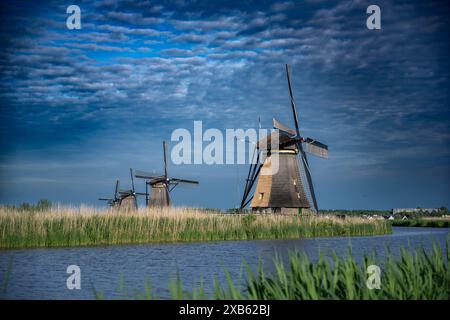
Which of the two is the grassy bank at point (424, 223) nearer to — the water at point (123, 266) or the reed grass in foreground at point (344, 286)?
the water at point (123, 266)

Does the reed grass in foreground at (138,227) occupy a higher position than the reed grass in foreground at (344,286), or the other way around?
the reed grass in foreground at (344,286)

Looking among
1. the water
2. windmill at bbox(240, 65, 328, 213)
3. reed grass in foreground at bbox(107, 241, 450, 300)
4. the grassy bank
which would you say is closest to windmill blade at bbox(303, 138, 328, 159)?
windmill at bbox(240, 65, 328, 213)

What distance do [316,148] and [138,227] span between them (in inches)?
548

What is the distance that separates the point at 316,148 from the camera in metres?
30.2

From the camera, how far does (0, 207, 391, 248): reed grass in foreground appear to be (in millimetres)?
17266

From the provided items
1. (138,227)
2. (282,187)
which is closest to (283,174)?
(282,187)

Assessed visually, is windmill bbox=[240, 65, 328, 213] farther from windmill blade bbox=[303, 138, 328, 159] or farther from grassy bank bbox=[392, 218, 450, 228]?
grassy bank bbox=[392, 218, 450, 228]

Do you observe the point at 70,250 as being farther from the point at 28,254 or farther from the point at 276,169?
the point at 276,169

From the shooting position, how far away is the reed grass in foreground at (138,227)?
56.6 feet

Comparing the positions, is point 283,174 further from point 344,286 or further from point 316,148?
point 344,286

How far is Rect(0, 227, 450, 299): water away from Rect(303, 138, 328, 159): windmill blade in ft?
38.1

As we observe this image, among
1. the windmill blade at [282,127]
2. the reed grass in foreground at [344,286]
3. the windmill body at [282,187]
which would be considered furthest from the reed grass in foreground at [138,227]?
the reed grass in foreground at [344,286]

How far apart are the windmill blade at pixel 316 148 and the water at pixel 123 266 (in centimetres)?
1160

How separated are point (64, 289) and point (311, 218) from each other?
17324 mm
